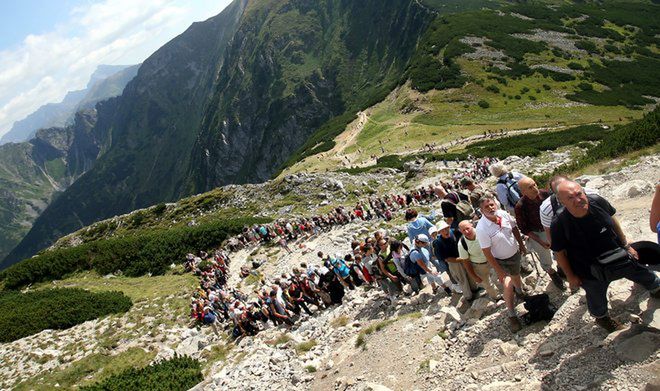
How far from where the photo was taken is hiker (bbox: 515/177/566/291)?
833 cm

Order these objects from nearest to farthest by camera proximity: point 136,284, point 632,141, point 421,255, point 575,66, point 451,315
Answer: point 451,315 → point 421,255 → point 632,141 → point 136,284 → point 575,66

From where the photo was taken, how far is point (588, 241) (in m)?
5.90

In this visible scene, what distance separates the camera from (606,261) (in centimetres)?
584

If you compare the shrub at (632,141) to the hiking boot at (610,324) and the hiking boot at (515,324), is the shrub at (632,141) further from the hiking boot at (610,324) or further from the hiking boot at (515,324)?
the hiking boot at (610,324)

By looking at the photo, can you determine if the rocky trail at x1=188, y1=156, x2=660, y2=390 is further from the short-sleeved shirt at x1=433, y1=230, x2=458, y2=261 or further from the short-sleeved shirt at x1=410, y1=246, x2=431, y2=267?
the short-sleeved shirt at x1=433, y1=230, x2=458, y2=261

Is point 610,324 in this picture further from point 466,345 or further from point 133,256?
point 133,256

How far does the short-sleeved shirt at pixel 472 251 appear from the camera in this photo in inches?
360

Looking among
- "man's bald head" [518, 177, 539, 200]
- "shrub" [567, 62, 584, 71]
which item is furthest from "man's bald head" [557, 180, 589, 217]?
"shrub" [567, 62, 584, 71]

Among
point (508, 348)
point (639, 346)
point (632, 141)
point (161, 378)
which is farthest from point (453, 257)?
point (632, 141)

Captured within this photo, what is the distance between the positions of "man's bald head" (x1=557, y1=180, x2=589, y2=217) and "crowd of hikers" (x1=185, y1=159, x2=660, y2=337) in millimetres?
12

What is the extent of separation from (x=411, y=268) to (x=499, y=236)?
4.96 metres

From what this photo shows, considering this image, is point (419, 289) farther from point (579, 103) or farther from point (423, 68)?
point (423, 68)

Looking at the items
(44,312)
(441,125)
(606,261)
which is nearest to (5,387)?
(44,312)

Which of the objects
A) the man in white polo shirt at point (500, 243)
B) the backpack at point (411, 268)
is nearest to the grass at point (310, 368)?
the backpack at point (411, 268)
